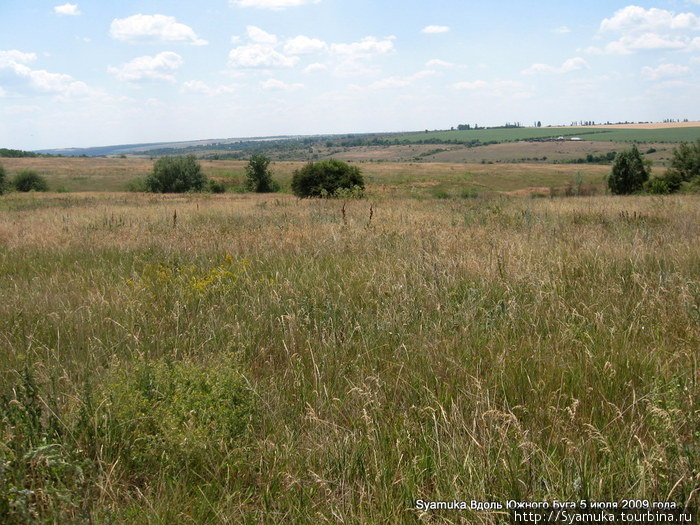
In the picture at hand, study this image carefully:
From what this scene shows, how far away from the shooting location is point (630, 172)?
41969mm

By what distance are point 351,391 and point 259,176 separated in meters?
54.6

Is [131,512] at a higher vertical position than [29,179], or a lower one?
lower

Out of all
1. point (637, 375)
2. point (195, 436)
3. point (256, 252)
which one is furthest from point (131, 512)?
point (256, 252)

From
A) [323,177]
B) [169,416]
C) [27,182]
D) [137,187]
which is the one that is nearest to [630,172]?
[323,177]

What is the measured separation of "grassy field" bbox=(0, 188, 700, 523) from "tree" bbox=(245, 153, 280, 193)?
50491 mm

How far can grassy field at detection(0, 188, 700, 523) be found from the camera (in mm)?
1874

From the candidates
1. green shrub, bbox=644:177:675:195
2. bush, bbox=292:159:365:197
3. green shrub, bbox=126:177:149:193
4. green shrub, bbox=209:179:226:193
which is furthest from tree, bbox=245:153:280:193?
green shrub, bbox=644:177:675:195

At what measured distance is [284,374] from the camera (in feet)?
9.90

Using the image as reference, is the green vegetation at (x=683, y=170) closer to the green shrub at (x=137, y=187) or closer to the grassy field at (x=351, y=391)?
the grassy field at (x=351, y=391)

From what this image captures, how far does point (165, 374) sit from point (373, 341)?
4.46ft

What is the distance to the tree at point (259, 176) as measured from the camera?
2137 inches

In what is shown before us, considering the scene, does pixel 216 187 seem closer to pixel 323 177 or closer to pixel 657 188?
pixel 323 177

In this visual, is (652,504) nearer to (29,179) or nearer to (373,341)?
(373,341)

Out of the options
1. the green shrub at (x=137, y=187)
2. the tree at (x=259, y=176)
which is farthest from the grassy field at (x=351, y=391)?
the green shrub at (x=137, y=187)
